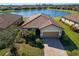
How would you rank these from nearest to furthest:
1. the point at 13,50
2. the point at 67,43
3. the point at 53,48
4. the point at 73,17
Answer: the point at 13,50
the point at 53,48
the point at 67,43
the point at 73,17

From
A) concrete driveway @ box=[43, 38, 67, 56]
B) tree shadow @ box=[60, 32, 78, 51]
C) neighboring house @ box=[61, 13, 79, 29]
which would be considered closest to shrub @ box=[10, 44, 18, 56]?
concrete driveway @ box=[43, 38, 67, 56]

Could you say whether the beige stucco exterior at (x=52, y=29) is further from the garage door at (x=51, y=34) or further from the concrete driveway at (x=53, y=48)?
the concrete driveway at (x=53, y=48)

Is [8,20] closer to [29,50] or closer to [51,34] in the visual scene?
[51,34]

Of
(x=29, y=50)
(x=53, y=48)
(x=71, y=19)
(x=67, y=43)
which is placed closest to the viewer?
(x=29, y=50)

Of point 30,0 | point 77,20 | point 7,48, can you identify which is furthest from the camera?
point 77,20

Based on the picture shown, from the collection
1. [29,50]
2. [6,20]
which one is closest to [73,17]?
[6,20]

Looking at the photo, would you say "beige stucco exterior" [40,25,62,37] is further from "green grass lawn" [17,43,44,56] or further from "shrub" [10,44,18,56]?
"shrub" [10,44,18,56]

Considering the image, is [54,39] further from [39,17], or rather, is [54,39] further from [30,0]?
[30,0]

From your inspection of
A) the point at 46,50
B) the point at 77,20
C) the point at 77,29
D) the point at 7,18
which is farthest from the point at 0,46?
the point at 77,20
